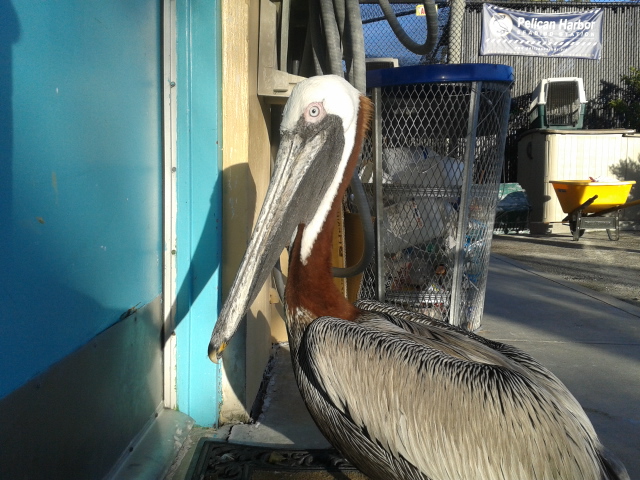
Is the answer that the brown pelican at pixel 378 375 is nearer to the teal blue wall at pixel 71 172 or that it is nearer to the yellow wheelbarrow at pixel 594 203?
the teal blue wall at pixel 71 172

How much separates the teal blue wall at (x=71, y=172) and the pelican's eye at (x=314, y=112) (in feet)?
1.95

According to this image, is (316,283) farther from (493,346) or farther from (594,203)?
(594,203)

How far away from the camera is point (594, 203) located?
9.84 metres

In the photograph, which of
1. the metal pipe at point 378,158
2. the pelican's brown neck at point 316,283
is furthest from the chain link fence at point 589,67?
the pelican's brown neck at point 316,283

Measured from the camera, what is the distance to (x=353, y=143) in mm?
2033

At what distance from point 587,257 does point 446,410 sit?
7080 millimetres

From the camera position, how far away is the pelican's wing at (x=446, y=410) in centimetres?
158

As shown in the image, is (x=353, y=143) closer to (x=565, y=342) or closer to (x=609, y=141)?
(x=565, y=342)

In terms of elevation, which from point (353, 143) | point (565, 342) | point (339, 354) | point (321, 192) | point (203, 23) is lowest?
point (565, 342)

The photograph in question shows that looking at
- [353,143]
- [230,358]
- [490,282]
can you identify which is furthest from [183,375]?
[490,282]

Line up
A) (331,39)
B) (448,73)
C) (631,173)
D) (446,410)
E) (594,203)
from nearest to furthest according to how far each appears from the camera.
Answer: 1. (446,410)
2. (331,39)
3. (448,73)
4. (594,203)
5. (631,173)

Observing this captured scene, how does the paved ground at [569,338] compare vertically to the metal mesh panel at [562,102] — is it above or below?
below

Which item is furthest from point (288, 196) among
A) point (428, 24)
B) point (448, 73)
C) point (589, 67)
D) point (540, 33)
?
point (589, 67)

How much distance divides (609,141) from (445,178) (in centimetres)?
1026
